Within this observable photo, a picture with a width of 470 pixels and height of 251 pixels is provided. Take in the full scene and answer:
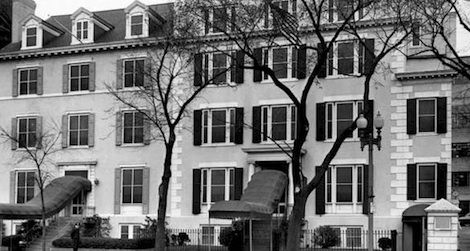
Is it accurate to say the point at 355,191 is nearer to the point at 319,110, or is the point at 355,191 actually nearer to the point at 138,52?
the point at 319,110

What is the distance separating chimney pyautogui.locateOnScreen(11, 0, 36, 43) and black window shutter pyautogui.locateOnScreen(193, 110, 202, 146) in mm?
13941

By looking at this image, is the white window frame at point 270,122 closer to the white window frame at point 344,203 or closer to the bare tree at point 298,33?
the white window frame at point 344,203

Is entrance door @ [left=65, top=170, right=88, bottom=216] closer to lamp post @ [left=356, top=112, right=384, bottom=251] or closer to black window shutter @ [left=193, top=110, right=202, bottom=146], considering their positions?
black window shutter @ [left=193, top=110, right=202, bottom=146]

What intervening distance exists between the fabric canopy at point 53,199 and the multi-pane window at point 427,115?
60.0 ft

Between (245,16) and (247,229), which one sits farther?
(247,229)

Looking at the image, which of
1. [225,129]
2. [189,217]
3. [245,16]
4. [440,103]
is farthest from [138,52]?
[440,103]

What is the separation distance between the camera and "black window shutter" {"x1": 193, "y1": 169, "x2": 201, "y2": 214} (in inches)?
1626

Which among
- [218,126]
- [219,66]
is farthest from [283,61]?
[218,126]

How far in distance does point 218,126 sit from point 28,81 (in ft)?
41.5

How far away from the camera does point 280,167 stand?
1596 inches

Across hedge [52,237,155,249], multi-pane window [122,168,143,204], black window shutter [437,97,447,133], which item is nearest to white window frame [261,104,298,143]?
black window shutter [437,97,447,133]

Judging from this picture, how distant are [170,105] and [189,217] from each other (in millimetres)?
6186

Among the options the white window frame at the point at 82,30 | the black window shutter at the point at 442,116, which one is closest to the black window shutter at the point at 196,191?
the white window frame at the point at 82,30

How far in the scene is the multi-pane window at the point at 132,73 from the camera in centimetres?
4269
